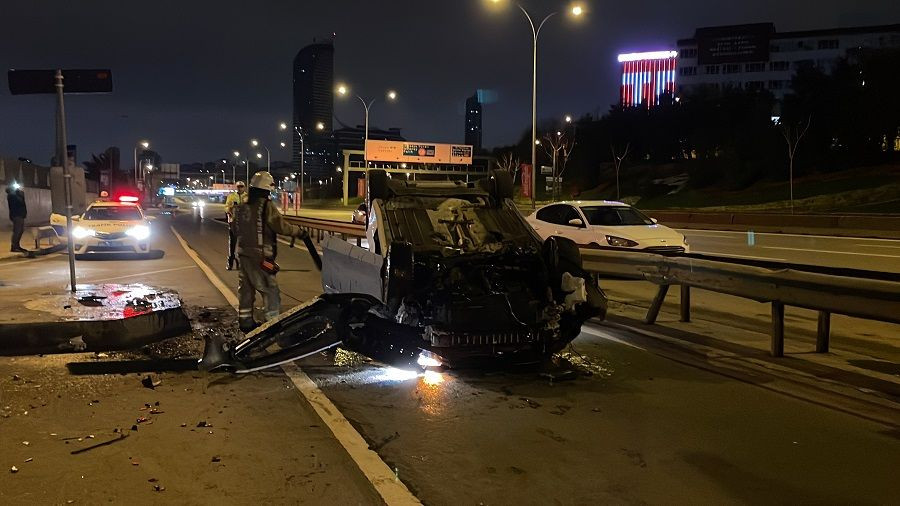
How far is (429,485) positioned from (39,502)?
7.05ft

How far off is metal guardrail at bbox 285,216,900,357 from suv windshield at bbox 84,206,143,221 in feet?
46.4

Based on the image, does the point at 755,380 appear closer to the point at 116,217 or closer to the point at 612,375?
the point at 612,375

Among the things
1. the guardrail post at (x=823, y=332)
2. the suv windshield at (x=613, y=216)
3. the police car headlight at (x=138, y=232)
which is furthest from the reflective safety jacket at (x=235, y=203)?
the suv windshield at (x=613, y=216)

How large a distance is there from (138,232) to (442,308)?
577 inches

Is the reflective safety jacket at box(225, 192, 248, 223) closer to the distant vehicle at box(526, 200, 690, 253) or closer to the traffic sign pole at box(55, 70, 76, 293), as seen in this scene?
the traffic sign pole at box(55, 70, 76, 293)

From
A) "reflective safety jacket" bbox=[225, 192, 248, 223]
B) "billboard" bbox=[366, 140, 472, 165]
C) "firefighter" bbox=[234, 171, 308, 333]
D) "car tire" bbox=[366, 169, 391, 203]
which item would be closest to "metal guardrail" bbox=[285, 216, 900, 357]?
"car tire" bbox=[366, 169, 391, 203]

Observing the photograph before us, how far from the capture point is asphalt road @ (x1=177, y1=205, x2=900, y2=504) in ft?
14.1

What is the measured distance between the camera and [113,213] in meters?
19.6

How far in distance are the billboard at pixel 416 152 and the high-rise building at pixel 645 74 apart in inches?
2079

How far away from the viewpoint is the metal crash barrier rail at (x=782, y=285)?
6.66 metres

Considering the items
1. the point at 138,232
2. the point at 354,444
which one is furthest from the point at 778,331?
the point at 138,232

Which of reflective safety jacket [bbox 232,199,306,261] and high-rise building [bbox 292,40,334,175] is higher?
high-rise building [bbox 292,40,334,175]

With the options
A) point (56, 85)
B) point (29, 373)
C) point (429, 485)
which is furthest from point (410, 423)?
point (56, 85)

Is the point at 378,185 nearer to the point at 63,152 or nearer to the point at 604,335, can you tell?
the point at 604,335
